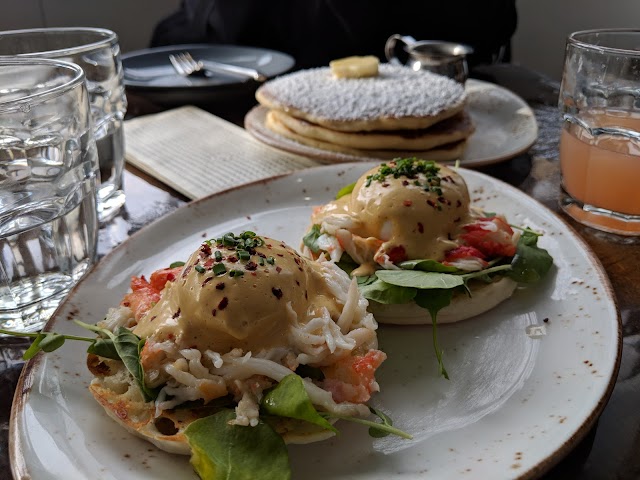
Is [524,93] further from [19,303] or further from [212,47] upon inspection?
[19,303]

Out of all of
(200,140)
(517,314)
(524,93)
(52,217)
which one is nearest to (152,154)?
(200,140)

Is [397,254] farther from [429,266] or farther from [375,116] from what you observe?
[375,116]

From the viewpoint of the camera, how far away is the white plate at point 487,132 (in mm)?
2297

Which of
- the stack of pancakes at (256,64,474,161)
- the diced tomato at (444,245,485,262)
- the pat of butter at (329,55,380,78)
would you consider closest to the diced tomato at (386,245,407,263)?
the diced tomato at (444,245,485,262)

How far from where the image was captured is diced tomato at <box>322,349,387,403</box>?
111 cm

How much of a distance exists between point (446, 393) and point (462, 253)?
17.1 inches

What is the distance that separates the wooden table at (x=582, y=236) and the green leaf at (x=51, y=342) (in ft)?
0.55

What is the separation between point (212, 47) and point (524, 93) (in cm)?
188

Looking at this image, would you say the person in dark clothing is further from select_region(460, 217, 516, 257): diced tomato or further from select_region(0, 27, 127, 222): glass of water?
select_region(460, 217, 516, 257): diced tomato

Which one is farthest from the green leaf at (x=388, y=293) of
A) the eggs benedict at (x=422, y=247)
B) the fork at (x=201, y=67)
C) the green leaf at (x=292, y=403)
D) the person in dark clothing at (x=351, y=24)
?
the person in dark clothing at (x=351, y=24)

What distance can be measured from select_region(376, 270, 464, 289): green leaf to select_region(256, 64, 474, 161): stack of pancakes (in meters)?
1.03

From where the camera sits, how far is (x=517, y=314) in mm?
1438

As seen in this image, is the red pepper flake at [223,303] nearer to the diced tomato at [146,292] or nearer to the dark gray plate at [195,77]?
the diced tomato at [146,292]

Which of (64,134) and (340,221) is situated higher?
(64,134)
